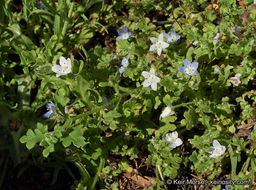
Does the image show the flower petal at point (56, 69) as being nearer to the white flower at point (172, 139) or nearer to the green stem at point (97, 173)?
the green stem at point (97, 173)

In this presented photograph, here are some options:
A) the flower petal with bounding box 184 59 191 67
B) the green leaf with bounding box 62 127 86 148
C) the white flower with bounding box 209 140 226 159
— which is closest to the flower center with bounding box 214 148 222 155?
the white flower with bounding box 209 140 226 159

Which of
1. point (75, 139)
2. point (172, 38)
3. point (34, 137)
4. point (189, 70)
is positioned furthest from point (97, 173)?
point (172, 38)

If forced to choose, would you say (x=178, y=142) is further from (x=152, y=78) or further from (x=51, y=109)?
(x=51, y=109)

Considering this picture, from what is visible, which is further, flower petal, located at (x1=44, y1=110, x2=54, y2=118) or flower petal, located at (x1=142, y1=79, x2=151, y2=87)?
flower petal, located at (x1=44, y1=110, x2=54, y2=118)

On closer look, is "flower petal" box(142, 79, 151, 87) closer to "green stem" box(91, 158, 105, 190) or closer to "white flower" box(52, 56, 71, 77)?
"white flower" box(52, 56, 71, 77)

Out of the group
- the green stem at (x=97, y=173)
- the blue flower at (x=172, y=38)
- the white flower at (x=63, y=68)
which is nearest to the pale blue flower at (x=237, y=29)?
→ the blue flower at (x=172, y=38)

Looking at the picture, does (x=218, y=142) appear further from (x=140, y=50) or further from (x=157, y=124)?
(x=140, y=50)
